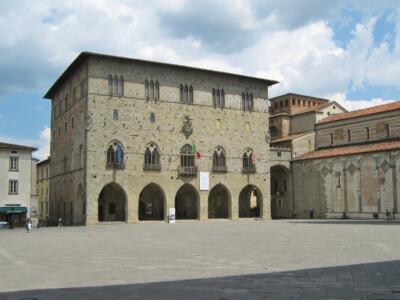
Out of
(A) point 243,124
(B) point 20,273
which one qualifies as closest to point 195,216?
(A) point 243,124

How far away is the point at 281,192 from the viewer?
2218 inches

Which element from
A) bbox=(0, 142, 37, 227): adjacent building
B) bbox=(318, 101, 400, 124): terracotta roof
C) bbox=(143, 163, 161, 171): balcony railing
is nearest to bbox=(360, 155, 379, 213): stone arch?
bbox=(318, 101, 400, 124): terracotta roof

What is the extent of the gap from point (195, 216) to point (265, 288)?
40.6 metres

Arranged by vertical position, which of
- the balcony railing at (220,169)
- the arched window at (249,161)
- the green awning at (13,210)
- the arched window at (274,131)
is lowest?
the green awning at (13,210)

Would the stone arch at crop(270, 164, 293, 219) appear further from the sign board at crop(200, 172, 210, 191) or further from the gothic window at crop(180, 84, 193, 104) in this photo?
the gothic window at crop(180, 84, 193, 104)

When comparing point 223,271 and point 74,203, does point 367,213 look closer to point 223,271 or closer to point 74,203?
point 74,203

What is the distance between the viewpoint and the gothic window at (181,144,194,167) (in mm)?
46062

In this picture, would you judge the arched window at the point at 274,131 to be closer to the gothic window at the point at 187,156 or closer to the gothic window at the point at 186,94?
the gothic window at the point at 186,94

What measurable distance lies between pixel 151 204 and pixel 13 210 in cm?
1259

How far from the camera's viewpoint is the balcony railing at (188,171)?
45.7 m

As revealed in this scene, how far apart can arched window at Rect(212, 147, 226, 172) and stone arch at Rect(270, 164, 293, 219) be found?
333 inches

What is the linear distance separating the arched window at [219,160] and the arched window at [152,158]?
5994 millimetres

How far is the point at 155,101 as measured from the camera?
44.9m

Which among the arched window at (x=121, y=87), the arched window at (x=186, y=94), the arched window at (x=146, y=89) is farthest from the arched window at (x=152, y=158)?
the arched window at (x=186, y=94)
